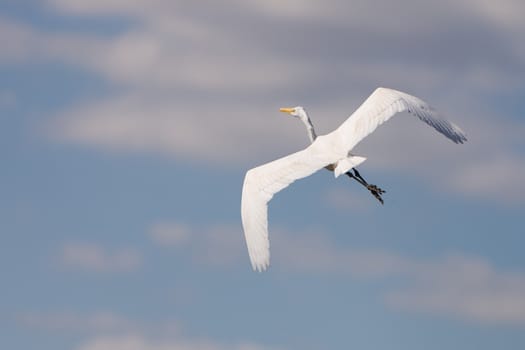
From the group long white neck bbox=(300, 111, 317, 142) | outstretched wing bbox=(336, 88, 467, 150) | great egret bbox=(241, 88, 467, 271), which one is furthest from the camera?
long white neck bbox=(300, 111, 317, 142)

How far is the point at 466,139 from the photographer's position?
59.0 meters

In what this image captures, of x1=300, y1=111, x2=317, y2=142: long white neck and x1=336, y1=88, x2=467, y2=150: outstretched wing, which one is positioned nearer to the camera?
x1=336, y1=88, x2=467, y2=150: outstretched wing

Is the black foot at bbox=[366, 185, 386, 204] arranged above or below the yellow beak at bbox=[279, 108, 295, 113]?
below

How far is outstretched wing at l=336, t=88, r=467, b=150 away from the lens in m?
62.6

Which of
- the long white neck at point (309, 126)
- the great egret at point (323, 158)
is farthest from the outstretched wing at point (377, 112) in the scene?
the long white neck at point (309, 126)

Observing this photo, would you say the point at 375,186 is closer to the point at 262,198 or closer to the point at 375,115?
the point at 375,115

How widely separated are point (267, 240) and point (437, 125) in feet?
36.6

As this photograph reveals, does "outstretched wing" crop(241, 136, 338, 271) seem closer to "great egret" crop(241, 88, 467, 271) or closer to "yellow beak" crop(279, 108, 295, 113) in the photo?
"great egret" crop(241, 88, 467, 271)

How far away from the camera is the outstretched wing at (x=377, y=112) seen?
6262 cm

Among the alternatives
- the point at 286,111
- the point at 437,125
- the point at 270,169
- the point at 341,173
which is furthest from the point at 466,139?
the point at 286,111

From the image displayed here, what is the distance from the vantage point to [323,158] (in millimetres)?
62000

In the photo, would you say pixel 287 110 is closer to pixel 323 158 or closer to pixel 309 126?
pixel 309 126

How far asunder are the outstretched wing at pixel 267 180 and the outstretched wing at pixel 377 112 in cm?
155

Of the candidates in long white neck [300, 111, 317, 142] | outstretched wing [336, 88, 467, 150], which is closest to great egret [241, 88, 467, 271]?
outstretched wing [336, 88, 467, 150]
